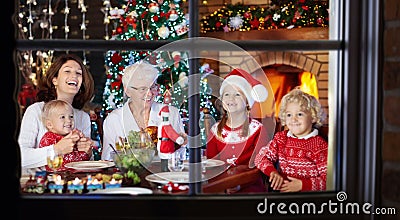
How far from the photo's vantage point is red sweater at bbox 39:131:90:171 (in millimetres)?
1918

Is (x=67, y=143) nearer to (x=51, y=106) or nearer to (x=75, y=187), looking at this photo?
(x=51, y=106)

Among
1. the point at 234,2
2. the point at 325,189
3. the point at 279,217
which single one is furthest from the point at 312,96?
the point at 234,2

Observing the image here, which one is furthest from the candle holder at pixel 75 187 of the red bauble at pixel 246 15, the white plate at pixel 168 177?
the red bauble at pixel 246 15

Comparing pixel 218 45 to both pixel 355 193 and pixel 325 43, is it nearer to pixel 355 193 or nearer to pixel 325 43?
pixel 325 43

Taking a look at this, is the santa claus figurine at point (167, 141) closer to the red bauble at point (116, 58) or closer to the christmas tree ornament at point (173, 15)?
the red bauble at point (116, 58)

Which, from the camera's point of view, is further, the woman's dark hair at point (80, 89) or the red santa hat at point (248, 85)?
the red santa hat at point (248, 85)

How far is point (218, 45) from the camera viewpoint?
1.39 meters

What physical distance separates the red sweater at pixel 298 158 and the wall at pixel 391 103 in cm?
23

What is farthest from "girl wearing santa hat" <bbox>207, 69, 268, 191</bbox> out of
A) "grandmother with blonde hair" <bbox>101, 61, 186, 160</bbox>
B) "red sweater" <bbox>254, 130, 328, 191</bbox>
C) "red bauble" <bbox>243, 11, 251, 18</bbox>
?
"red bauble" <bbox>243, 11, 251, 18</bbox>

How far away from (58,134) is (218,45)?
835 millimetres

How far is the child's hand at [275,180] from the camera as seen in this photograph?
1696mm

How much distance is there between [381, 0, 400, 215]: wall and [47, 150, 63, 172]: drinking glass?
1050 millimetres

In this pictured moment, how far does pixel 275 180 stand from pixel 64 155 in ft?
2.65

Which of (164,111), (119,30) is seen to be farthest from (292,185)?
(119,30)
